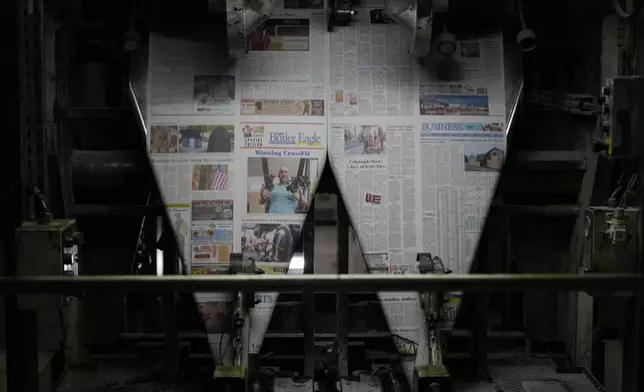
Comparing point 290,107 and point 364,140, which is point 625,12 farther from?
point 290,107

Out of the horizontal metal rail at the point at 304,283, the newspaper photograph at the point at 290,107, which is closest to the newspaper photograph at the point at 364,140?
the newspaper photograph at the point at 290,107

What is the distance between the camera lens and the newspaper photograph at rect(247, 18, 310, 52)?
2346 mm

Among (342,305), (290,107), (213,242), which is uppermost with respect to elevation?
(290,107)

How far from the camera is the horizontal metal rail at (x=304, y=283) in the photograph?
123 cm

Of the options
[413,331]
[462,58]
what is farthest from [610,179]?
[413,331]

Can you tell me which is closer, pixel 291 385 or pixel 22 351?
pixel 22 351

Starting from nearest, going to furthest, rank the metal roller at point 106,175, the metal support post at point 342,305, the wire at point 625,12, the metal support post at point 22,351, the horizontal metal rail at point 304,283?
the horizontal metal rail at point 304,283 < the metal support post at point 22,351 < the wire at point 625,12 < the metal support post at point 342,305 < the metal roller at point 106,175

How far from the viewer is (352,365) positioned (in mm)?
2410

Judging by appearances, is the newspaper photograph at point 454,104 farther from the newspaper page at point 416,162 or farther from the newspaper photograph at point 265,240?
the newspaper photograph at point 265,240

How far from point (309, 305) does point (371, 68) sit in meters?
0.88

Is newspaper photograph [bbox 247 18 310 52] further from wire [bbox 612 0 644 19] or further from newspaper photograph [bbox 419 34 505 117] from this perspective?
wire [bbox 612 0 644 19]

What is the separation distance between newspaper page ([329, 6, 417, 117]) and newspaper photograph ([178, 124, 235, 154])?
0.39 meters

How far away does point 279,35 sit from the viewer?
92.5 inches

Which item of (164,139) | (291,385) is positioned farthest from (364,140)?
(291,385)
